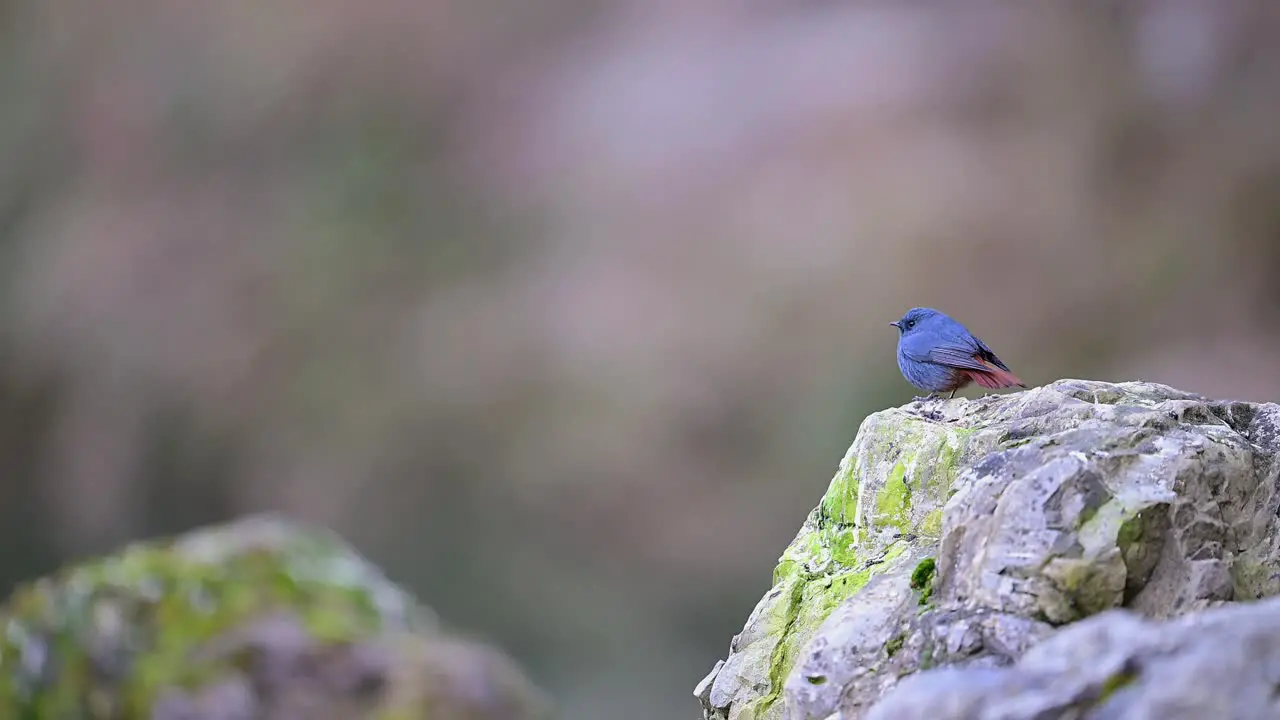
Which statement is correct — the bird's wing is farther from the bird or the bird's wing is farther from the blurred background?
the blurred background

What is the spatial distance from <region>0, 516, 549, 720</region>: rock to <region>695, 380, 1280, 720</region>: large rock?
5806mm

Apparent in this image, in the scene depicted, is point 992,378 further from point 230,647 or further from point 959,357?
point 230,647

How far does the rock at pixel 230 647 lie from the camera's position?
8.79 m

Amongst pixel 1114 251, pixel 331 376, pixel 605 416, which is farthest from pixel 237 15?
pixel 1114 251

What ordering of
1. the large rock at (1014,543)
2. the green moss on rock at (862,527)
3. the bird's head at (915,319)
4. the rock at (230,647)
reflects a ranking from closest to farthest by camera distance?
1. the large rock at (1014,543)
2. the green moss on rock at (862,527)
3. the bird's head at (915,319)
4. the rock at (230,647)

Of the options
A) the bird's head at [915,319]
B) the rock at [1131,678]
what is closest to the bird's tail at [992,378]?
the bird's head at [915,319]

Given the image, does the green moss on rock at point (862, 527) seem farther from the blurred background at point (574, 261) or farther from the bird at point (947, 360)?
the blurred background at point (574, 261)

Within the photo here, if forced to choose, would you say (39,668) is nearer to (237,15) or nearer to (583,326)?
(583,326)

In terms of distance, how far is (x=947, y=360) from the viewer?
16.9 ft

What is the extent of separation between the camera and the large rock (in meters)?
3.24

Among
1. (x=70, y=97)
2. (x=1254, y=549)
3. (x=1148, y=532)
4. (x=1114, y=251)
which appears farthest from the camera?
(x=70, y=97)

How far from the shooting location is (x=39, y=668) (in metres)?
8.83

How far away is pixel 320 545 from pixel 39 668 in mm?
2548

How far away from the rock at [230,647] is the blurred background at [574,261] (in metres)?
0.68
